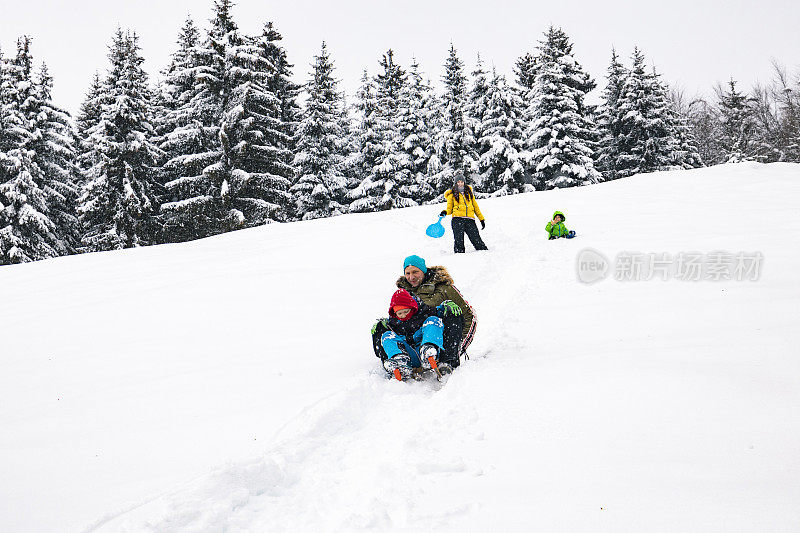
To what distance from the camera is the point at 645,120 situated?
28.8 m

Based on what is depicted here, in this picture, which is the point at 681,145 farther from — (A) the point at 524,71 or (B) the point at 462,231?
(B) the point at 462,231

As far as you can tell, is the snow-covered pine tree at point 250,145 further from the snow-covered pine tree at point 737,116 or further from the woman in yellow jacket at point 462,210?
the snow-covered pine tree at point 737,116

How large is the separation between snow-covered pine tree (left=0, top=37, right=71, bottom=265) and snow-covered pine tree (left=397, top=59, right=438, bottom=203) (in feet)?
57.6

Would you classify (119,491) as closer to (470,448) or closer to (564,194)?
(470,448)

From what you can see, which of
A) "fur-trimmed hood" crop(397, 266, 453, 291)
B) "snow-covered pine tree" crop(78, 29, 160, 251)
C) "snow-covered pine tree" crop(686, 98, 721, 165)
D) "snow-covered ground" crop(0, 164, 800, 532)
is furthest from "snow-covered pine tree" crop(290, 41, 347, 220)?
"snow-covered pine tree" crop(686, 98, 721, 165)

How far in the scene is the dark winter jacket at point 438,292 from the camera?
474 cm

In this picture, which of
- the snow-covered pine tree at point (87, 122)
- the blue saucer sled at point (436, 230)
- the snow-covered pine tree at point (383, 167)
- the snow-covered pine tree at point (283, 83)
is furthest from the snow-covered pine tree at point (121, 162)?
the blue saucer sled at point (436, 230)

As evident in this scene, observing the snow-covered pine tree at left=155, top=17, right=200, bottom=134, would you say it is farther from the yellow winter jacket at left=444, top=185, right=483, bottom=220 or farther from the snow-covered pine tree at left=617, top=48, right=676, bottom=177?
the snow-covered pine tree at left=617, top=48, right=676, bottom=177

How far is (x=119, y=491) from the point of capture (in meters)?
2.56

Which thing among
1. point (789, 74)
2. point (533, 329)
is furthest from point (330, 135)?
point (789, 74)

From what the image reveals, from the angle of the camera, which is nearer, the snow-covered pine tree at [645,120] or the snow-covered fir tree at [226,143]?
the snow-covered fir tree at [226,143]

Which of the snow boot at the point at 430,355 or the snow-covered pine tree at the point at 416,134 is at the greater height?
the snow-covered pine tree at the point at 416,134

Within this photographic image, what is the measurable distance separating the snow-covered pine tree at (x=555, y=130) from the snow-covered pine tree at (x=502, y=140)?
758mm

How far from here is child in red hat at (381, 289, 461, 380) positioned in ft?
13.3
